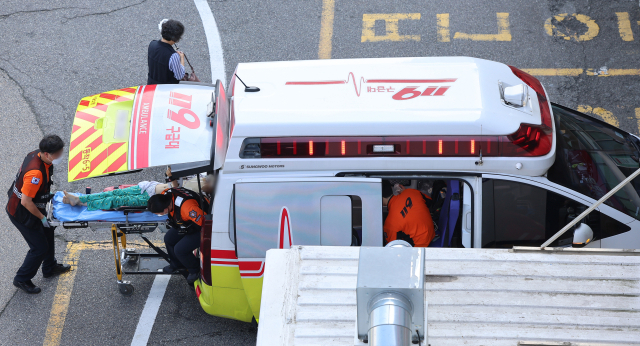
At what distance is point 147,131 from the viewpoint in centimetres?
500

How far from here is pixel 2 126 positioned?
8.45 meters

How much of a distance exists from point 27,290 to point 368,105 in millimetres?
4310

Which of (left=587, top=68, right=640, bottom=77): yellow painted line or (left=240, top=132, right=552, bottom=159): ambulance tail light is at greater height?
(left=240, top=132, right=552, bottom=159): ambulance tail light

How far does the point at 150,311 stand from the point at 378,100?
133 inches

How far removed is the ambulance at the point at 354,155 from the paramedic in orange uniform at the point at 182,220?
53 cm

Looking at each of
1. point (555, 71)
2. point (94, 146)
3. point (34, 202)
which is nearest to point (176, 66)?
point (34, 202)

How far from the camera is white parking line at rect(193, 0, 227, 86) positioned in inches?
352

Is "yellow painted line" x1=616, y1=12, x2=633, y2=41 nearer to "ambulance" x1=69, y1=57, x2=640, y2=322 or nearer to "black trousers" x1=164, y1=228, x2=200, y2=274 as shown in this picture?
"ambulance" x1=69, y1=57, x2=640, y2=322

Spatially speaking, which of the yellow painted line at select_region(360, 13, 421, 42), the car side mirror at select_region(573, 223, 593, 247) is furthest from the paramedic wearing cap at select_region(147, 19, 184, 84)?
the car side mirror at select_region(573, 223, 593, 247)

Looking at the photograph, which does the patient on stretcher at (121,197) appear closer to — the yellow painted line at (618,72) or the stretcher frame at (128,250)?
the stretcher frame at (128,250)

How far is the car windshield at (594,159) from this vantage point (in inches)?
195

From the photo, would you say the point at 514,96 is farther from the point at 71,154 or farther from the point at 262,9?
the point at 262,9

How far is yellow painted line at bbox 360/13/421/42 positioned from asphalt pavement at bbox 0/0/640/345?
16 mm

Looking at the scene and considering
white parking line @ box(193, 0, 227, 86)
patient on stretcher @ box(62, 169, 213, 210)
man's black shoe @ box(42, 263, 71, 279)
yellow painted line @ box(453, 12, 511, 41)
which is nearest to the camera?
patient on stretcher @ box(62, 169, 213, 210)
